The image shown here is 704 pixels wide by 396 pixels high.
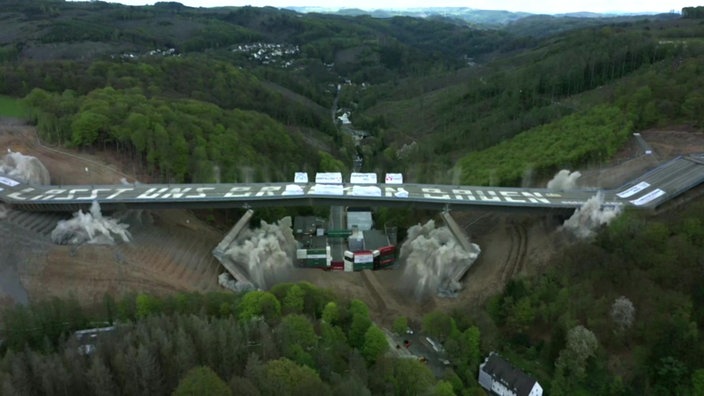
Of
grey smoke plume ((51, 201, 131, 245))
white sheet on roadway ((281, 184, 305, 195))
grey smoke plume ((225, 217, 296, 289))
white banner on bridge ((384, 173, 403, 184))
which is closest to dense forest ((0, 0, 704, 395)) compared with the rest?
grey smoke plume ((225, 217, 296, 289))

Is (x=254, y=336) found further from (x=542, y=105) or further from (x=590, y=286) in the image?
(x=542, y=105)

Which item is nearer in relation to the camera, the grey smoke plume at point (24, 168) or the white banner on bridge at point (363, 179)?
the grey smoke plume at point (24, 168)

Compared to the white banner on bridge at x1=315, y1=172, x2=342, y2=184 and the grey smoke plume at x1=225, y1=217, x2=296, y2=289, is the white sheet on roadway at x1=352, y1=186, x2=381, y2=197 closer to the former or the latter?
the white banner on bridge at x1=315, y1=172, x2=342, y2=184

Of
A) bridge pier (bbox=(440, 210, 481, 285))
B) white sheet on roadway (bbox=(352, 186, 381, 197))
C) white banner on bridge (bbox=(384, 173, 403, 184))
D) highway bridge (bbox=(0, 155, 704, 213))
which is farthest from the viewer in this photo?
white banner on bridge (bbox=(384, 173, 403, 184))

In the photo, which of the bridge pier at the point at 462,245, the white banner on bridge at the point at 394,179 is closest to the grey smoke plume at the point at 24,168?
the white banner on bridge at the point at 394,179

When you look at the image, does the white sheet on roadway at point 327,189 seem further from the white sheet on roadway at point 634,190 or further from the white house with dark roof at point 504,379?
the white sheet on roadway at point 634,190

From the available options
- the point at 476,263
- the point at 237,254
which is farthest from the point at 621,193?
the point at 237,254
